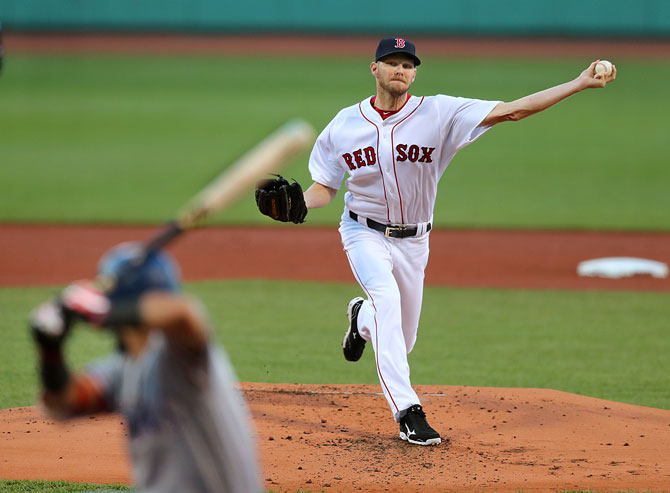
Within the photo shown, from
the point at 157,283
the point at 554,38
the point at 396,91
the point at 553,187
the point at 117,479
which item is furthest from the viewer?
the point at 554,38

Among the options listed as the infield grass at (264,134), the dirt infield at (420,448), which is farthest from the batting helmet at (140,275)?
the infield grass at (264,134)

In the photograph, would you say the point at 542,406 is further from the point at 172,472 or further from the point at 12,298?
the point at 12,298

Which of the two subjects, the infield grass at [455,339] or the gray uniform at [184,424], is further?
the infield grass at [455,339]

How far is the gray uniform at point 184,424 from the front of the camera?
282 cm

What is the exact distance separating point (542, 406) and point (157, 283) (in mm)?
4331

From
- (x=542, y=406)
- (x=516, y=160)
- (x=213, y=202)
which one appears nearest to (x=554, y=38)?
(x=516, y=160)

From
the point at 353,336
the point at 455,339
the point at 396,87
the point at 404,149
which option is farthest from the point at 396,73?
the point at 455,339

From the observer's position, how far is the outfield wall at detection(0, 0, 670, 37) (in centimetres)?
3412

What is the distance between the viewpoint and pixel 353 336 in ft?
22.3

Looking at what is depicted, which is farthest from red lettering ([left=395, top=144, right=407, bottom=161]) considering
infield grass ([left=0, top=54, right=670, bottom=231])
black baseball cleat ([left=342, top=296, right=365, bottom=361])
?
infield grass ([left=0, top=54, right=670, bottom=231])

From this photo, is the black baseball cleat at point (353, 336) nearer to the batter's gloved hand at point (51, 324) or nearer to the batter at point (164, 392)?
the batter at point (164, 392)

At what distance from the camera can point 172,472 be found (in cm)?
287

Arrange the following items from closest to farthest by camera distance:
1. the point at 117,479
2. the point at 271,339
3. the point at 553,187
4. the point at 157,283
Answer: the point at 157,283 < the point at 117,479 < the point at 271,339 < the point at 553,187

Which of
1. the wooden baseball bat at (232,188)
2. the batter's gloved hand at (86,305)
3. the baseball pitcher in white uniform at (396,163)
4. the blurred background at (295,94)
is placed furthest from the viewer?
the blurred background at (295,94)
